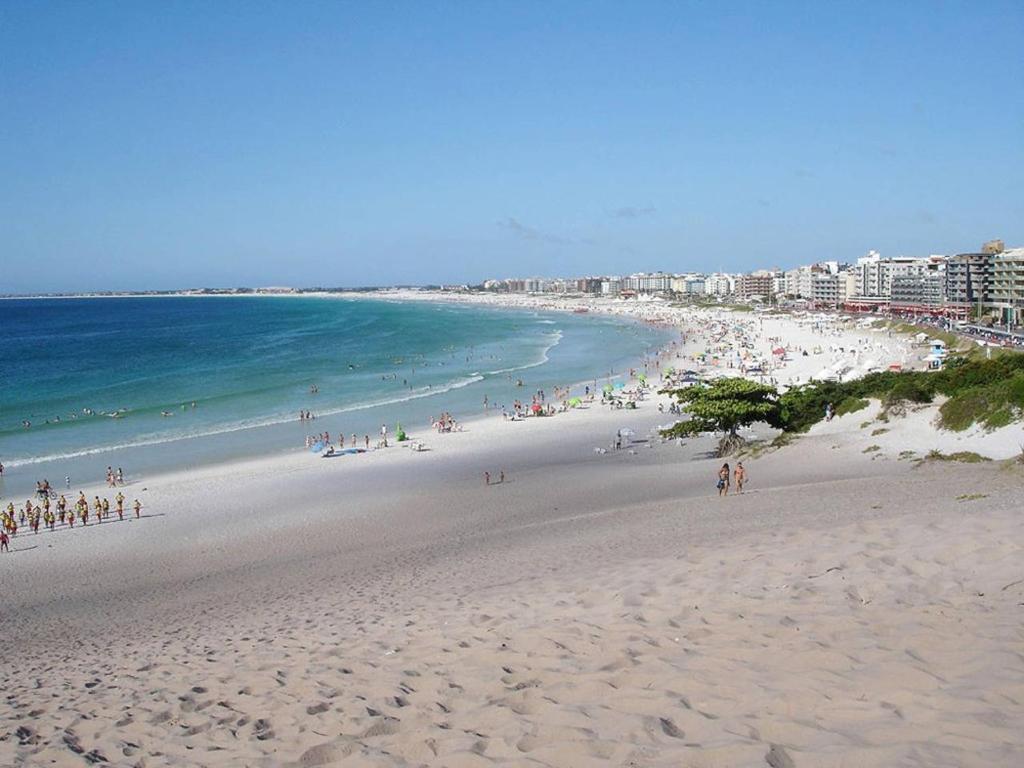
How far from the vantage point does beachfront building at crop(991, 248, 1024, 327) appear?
64625 mm

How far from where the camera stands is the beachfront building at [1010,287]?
212 feet

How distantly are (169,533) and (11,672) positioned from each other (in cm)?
985

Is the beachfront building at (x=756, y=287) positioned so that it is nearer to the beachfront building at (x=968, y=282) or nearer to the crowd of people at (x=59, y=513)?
the beachfront building at (x=968, y=282)

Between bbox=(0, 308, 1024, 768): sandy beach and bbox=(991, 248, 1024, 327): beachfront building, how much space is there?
2236 inches

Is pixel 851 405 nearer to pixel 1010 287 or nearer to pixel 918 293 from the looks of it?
pixel 1010 287

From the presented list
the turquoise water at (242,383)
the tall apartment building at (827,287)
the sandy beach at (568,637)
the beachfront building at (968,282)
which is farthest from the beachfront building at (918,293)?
the sandy beach at (568,637)

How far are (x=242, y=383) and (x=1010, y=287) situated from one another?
61.9 m

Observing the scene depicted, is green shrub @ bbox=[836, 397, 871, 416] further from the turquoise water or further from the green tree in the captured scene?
the turquoise water

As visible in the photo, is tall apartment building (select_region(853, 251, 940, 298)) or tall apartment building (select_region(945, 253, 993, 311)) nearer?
tall apartment building (select_region(945, 253, 993, 311))

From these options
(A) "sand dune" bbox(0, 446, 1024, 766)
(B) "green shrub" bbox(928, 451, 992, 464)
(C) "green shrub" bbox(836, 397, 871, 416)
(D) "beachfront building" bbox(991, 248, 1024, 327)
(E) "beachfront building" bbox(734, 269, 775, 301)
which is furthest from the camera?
(E) "beachfront building" bbox(734, 269, 775, 301)

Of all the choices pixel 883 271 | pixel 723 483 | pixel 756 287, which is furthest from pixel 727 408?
pixel 756 287

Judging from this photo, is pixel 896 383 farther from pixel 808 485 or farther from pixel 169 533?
pixel 169 533

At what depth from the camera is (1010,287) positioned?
6650 centimetres

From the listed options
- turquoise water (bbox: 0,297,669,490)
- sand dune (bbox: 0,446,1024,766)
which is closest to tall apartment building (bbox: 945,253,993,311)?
turquoise water (bbox: 0,297,669,490)
